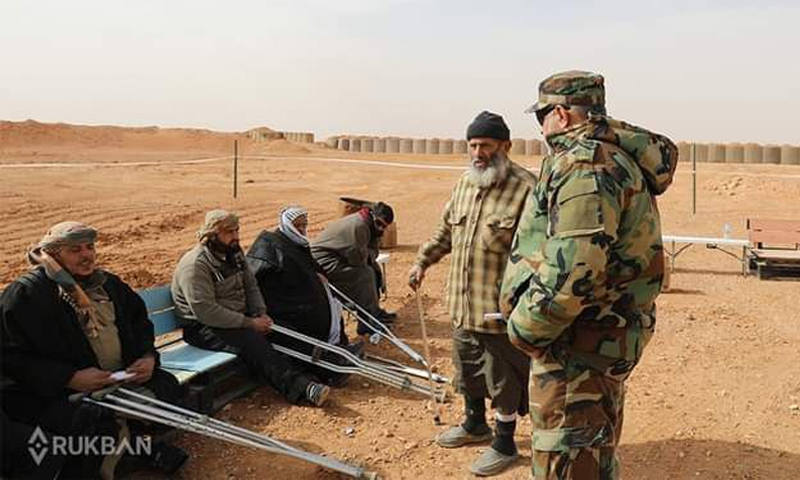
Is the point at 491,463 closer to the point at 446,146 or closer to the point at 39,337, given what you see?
the point at 39,337

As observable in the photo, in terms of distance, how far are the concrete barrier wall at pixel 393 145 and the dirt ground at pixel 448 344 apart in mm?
20685

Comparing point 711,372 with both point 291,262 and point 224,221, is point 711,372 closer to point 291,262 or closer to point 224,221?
point 291,262

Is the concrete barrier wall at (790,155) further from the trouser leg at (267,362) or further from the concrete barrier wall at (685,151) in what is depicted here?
the trouser leg at (267,362)

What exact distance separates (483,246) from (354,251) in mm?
2768

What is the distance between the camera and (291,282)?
560 centimetres

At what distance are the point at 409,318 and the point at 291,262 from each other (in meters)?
2.26

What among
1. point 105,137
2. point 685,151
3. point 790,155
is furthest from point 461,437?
point 105,137

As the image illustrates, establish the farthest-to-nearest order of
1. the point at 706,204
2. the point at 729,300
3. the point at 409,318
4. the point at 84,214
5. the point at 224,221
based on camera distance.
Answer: the point at 706,204 < the point at 84,214 < the point at 729,300 < the point at 409,318 < the point at 224,221

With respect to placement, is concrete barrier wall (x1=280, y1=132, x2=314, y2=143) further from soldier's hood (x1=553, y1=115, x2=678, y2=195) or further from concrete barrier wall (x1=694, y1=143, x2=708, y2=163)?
soldier's hood (x1=553, y1=115, x2=678, y2=195)

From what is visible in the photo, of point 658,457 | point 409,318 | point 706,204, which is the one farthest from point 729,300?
point 706,204

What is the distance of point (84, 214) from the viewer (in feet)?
50.1

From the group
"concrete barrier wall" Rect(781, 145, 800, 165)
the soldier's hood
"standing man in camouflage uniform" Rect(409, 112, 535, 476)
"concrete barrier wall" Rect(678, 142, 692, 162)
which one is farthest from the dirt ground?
"concrete barrier wall" Rect(781, 145, 800, 165)

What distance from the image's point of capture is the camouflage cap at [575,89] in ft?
8.64

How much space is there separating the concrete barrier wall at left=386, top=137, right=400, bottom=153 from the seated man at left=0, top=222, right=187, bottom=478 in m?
39.0
